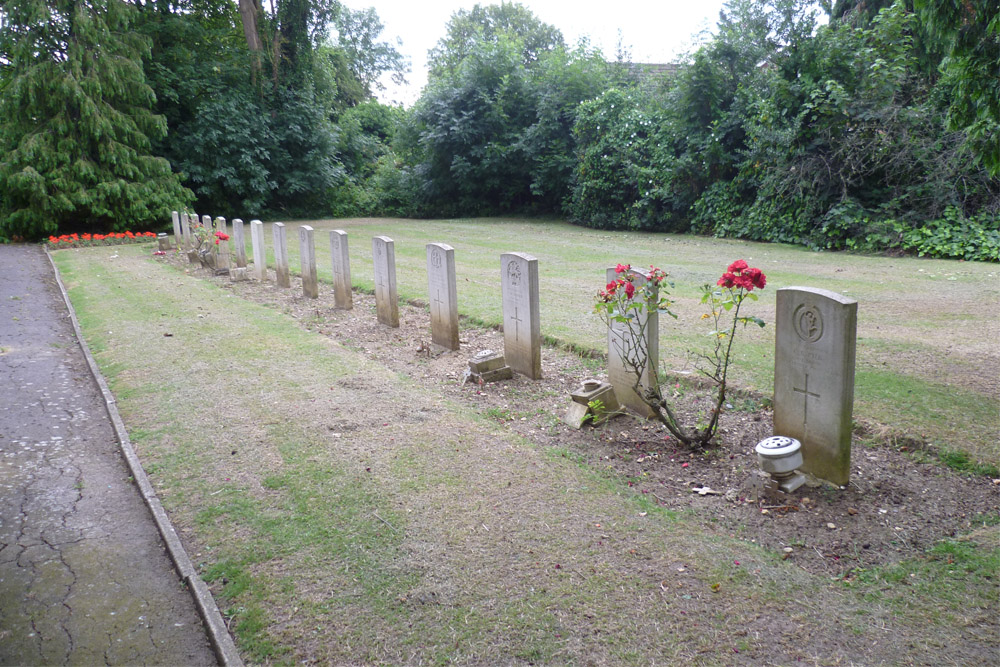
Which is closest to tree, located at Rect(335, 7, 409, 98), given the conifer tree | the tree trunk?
the tree trunk

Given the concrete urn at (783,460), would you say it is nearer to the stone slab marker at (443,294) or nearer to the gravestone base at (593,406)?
the gravestone base at (593,406)

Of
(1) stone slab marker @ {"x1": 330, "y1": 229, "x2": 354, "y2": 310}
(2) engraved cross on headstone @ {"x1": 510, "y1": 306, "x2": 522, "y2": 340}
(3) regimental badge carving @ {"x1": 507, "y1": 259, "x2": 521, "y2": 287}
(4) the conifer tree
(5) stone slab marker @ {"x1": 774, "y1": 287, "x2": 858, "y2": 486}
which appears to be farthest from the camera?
(4) the conifer tree

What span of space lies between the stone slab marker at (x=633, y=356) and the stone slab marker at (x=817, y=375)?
1.15m

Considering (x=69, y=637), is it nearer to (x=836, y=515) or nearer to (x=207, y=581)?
(x=207, y=581)

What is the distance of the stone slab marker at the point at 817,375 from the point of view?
164 inches

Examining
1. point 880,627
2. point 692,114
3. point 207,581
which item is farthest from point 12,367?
point 692,114

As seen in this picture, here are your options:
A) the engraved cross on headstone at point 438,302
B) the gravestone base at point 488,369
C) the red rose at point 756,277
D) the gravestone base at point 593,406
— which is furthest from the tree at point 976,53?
the engraved cross on headstone at point 438,302

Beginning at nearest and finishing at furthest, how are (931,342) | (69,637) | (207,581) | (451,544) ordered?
(69,637) → (207,581) → (451,544) → (931,342)

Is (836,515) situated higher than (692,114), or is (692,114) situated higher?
(692,114)

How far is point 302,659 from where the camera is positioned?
9.92ft

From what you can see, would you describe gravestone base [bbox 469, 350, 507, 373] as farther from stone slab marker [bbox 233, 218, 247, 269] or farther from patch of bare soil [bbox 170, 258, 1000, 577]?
stone slab marker [bbox 233, 218, 247, 269]

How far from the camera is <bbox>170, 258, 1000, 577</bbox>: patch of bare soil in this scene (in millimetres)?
3842

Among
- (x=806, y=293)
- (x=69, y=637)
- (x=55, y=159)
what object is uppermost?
(x=55, y=159)

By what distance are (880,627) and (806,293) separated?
1952 millimetres
